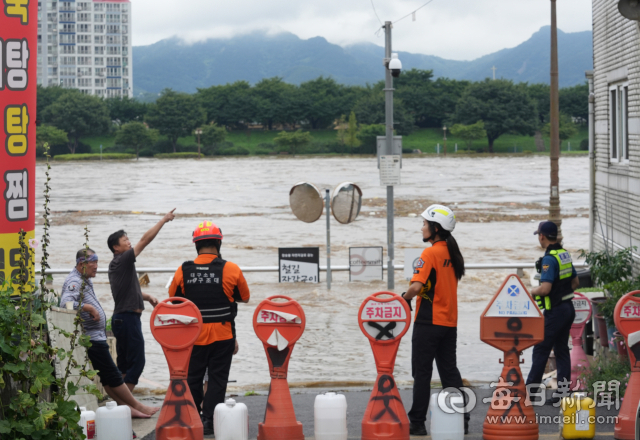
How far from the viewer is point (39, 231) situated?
1185 inches

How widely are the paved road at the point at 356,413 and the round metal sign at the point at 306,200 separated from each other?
30.3 feet

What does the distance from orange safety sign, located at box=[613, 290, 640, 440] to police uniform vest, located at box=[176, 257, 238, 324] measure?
3131mm

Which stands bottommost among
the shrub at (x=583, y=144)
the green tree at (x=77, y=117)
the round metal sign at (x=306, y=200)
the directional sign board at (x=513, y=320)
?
the directional sign board at (x=513, y=320)

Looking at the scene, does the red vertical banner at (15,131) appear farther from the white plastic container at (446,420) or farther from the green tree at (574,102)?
the green tree at (574,102)

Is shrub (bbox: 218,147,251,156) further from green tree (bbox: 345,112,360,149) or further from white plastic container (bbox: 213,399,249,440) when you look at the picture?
white plastic container (bbox: 213,399,249,440)

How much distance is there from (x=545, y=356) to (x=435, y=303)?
5.39 feet

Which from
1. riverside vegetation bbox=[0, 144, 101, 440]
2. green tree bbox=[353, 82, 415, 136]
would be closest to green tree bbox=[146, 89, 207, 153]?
green tree bbox=[353, 82, 415, 136]

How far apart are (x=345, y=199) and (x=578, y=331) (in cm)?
948

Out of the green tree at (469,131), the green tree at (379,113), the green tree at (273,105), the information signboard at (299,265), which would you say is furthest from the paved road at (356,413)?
the green tree at (273,105)

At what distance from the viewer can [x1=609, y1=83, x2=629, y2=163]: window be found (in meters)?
11.4

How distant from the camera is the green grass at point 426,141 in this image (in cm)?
12288

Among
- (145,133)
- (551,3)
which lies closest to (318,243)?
(551,3)

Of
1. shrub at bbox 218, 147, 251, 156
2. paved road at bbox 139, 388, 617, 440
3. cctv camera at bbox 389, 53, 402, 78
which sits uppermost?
shrub at bbox 218, 147, 251, 156

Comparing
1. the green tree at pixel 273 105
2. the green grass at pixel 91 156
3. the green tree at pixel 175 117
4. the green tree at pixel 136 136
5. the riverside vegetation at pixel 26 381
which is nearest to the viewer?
the riverside vegetation at pixel 26 381
